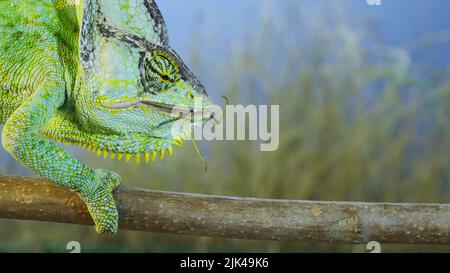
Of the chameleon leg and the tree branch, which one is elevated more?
the chameleon leg

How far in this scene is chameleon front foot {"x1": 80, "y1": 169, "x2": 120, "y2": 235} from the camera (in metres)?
1.17

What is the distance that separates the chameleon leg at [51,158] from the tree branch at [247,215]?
55mm

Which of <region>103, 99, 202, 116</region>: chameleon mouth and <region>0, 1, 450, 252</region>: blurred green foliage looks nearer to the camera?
<region>103, 99, 202, 116</region>: chameleon mouth

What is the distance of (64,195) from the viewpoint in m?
1.22

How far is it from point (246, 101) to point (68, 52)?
1494 mm

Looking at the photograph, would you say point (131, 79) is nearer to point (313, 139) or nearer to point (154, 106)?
point (154, 106)
